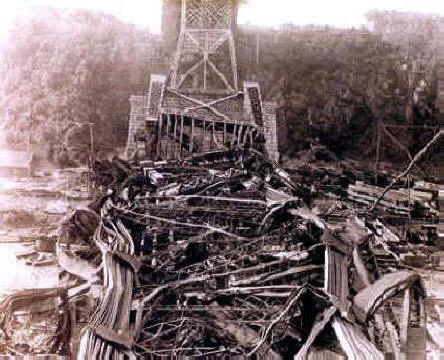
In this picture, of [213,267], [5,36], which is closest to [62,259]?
[213,267]

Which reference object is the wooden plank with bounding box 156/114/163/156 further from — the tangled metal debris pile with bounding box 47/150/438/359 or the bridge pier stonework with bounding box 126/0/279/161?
the tangled metal debris pile with bounding box 47/150/438/359

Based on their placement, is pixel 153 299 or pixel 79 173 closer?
pixel 153 299

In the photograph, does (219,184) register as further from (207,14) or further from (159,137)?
(207,14)

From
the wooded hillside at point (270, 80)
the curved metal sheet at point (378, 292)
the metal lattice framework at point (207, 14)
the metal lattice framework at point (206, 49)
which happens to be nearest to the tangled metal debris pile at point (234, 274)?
the curved metal sheet at point (378, 292)

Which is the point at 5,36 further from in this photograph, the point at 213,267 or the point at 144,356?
the point at 144,356

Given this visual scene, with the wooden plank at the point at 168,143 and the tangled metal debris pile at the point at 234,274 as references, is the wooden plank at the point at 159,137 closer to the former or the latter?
the wooden plank at the point at 168,143

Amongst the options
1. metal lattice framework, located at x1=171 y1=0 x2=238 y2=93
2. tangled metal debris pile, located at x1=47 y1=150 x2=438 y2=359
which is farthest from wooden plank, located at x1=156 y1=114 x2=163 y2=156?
tangled metal debris pile, located at x1=47 y1=150 x2=438 y2=359

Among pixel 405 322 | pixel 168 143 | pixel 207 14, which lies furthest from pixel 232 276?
pixel 207 14
